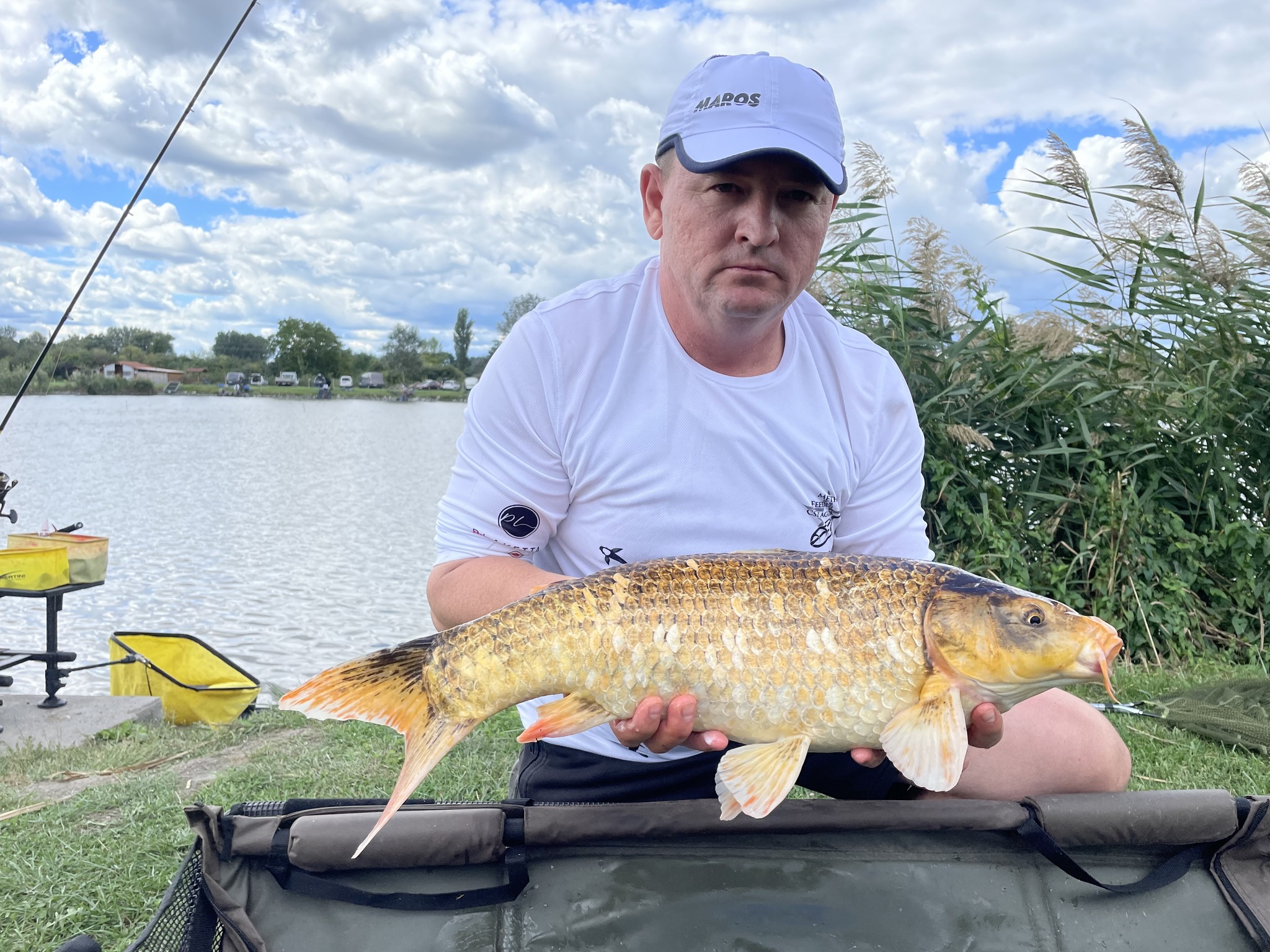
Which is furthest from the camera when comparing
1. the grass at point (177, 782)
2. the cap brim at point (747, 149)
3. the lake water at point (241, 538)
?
the lake water at point (241, 538)

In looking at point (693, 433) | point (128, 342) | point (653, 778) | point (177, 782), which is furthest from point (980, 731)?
point (128, 342)

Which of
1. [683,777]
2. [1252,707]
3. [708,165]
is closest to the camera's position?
[708,165]

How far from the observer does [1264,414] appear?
4.06 metres

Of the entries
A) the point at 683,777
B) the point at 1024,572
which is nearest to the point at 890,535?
A: the point at 683,777

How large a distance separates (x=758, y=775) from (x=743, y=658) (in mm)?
155

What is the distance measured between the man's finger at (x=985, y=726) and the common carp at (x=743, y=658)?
0.04 metres

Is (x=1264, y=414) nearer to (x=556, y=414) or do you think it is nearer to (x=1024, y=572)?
(x=1024, y=572)

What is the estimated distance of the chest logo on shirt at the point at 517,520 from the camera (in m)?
1.70

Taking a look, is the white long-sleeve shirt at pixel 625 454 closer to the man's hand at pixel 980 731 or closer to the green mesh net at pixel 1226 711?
the man's hand at pixel 980 731

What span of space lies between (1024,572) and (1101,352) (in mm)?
1143

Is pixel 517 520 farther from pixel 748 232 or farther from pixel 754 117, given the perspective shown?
pixel 754 117

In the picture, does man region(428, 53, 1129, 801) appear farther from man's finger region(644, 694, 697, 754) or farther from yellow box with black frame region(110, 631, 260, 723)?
yellow box with black frame region(110, 631, 260, 723)

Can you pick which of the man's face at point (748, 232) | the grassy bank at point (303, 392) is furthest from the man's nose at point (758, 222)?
the grassy bank at point (303, 392)

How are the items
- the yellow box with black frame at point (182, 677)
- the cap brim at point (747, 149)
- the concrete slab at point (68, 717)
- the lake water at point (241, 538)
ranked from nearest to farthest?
the cap brim at point (747, 149), the concrete slab at point (68, 717), the yellow box with black frame at point (182, 677), the lake water at point (241, 538)
